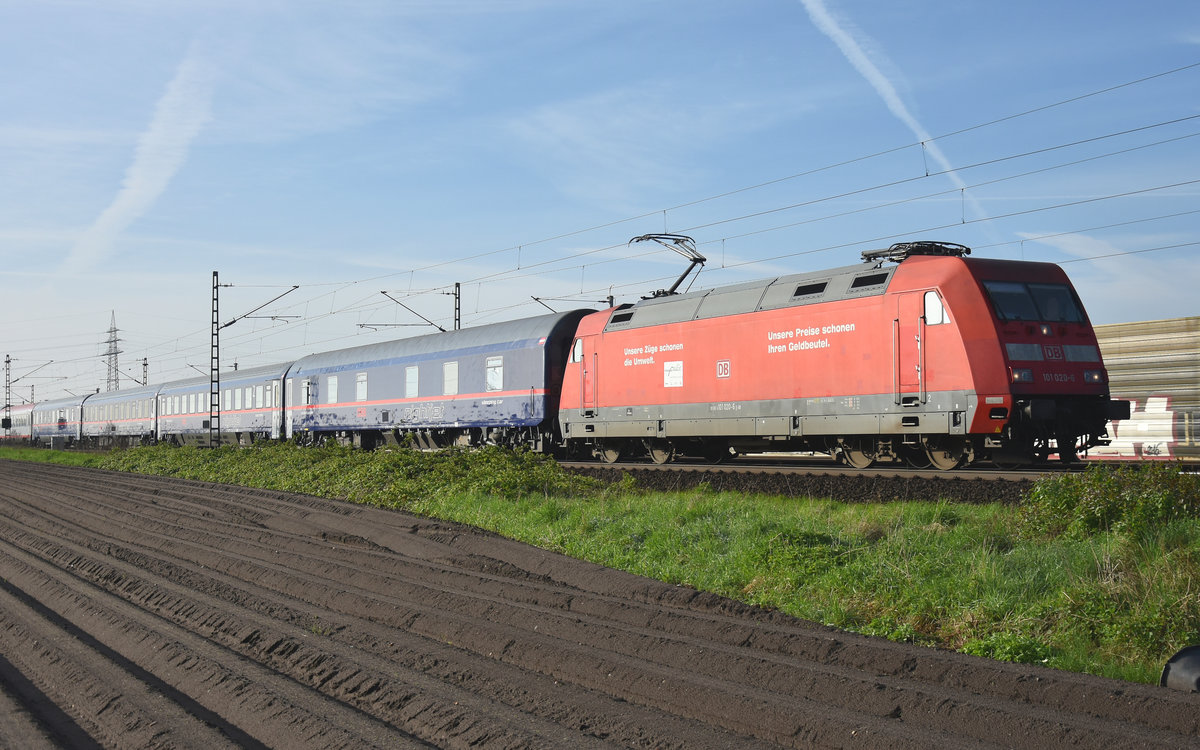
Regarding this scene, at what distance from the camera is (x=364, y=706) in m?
6.93

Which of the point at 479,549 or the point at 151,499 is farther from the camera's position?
the point at 151,499

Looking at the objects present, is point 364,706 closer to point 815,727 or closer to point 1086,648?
point 815,727

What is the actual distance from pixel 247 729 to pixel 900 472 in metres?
12.3

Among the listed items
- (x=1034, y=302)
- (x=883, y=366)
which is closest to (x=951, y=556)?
(x=883, y=366)

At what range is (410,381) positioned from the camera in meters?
32.5

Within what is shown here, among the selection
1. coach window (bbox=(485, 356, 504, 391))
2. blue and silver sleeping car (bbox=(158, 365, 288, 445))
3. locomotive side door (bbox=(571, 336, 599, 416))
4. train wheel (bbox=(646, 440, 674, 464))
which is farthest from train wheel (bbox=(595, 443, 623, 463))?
blue and silver sleeping car (bbox=(158, 365, 288, 445))

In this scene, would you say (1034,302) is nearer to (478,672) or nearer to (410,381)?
(478,672)

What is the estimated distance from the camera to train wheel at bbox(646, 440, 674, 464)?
2300 cm

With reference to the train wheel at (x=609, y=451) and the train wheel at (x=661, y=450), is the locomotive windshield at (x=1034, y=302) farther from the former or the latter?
the train wheel at (x=609, y=451)

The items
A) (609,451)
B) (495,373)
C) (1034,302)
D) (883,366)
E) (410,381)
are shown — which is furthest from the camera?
(410,381)

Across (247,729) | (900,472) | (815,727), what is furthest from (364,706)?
(900,472)

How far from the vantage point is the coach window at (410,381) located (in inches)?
1272

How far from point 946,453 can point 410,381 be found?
63.9ft

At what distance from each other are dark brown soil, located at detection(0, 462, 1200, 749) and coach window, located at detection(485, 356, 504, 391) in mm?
15621
